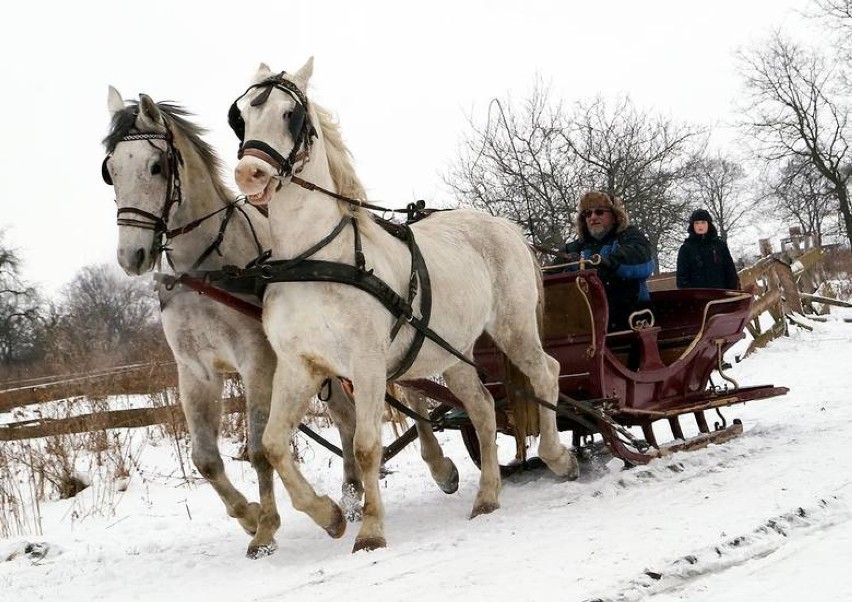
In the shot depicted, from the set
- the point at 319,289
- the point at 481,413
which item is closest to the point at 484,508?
the point at 481,413

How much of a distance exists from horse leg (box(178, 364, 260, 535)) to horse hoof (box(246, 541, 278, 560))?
344 millimetres

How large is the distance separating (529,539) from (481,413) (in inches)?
61.8

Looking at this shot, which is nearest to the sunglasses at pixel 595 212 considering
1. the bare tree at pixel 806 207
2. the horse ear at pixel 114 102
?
the horse ear at pixel 114 102

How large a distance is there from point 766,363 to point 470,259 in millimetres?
8228

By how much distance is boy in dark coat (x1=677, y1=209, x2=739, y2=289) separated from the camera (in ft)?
28.0

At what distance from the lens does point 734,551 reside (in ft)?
11.3

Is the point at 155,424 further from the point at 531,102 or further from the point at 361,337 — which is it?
the point at 531,102

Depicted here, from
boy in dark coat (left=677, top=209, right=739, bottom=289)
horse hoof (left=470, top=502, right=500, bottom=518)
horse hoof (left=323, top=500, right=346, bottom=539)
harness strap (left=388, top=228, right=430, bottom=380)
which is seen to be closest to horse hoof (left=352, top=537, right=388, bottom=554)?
horse hoof (left=323, top=500, right=346, bottom=539)

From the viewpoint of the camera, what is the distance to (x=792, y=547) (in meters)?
3.44

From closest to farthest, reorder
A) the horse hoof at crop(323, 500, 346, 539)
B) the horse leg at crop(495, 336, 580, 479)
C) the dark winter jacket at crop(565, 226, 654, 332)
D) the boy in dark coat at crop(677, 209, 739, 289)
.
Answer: the horse hoof at crop(323, 500, 346, 539)
the horse leg at crop(495, 336, 580, 479)
the dark winter jacket at crop(565, 226, 654, 332)
the boy in dark coat at crop(677, 209, 739, 289)

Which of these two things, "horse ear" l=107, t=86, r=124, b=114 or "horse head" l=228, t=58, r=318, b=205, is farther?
"horse ear" l=107, t=86, r=124, b=114

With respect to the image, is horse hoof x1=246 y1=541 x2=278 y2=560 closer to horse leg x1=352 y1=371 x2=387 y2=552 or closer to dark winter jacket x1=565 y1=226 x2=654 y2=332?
horse leg x1=352 y1=371 x2=387 y2=552

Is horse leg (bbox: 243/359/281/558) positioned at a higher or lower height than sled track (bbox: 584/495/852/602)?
higher

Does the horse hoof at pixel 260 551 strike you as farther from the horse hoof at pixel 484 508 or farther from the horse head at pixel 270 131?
the horse head at pixel 270 131
